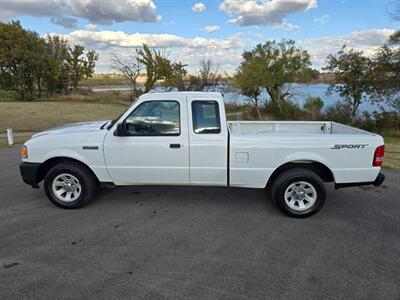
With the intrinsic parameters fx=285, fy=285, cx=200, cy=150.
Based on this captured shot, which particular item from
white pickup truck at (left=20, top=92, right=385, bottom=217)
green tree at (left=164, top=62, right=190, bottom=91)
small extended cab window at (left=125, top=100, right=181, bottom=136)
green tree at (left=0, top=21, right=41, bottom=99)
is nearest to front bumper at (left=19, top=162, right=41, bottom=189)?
white pickup truck at (left=20, top=92, right=385, bottom=217)

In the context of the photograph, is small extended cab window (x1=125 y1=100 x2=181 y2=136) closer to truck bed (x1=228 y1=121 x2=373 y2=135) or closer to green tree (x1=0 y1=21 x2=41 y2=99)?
truck bed (x1=228 y1=121 x2=373 y2=135)

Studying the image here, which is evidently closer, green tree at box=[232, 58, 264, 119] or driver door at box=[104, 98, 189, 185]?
driver door at box=[104, 98, 189, 185]

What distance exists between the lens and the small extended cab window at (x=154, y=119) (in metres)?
4.26

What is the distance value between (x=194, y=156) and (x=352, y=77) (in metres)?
14.3

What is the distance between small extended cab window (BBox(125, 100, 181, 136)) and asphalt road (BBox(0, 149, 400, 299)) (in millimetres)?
1241

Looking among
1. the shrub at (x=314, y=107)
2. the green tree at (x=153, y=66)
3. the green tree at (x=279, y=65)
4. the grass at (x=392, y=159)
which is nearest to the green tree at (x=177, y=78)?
the green tree at (x=153, y=66)

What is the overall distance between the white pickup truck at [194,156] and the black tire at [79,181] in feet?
0.05

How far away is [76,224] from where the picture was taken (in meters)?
4.00

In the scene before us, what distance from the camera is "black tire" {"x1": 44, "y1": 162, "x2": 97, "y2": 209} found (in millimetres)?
4391

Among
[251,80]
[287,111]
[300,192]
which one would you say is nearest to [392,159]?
[300,192]

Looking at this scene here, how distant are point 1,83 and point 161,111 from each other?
36786 mm

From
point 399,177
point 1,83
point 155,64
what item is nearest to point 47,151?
point 399,177

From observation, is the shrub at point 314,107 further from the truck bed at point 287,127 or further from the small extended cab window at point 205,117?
the small extended cab window at point 205,117

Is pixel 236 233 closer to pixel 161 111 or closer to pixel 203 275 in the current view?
pixel 203 275
